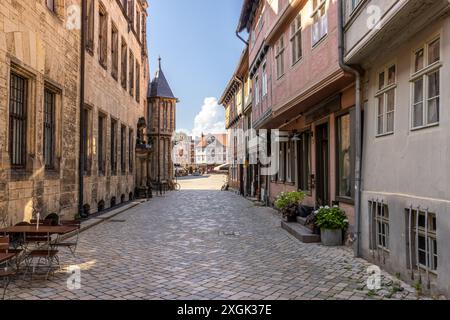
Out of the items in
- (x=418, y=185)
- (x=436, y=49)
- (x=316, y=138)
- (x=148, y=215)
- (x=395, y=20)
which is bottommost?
(x=148, y=215)

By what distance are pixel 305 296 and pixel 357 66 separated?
4632 millimetres

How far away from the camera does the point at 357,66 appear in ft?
26.5

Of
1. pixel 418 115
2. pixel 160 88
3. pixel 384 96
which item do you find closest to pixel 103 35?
pixel 384 96

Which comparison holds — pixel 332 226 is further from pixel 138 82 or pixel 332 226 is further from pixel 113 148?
pixel 138 82

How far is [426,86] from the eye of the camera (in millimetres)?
5766

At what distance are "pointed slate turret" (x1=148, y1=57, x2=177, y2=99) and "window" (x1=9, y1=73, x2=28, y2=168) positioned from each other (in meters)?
33.8

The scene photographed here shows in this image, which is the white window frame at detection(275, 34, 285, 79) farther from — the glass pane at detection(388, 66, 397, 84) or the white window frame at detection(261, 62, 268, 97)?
the glass pane at detection(388, 66, 397, 84)

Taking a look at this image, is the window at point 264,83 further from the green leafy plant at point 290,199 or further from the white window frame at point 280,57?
the green leafy plant at point 290,199

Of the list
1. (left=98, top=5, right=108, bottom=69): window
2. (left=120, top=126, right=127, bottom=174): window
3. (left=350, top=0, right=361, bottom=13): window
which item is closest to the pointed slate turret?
(left=120, top=126, right=127, bottom=174): window

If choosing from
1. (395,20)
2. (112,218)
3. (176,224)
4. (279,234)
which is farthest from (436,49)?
(112,218)

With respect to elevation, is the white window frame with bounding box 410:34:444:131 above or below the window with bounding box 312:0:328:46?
below

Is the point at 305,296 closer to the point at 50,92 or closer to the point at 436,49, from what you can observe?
the point at 436,49

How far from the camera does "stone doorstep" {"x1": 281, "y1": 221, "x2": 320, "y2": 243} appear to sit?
9625mm

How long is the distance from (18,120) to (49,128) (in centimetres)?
211
